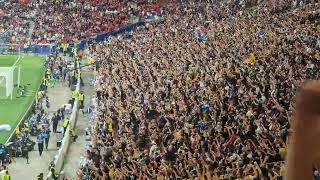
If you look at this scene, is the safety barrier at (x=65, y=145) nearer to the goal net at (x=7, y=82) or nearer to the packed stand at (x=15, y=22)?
the goal net at (x=7, y=82)

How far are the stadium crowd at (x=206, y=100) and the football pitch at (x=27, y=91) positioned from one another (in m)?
3.95

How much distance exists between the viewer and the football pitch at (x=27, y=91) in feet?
83.9

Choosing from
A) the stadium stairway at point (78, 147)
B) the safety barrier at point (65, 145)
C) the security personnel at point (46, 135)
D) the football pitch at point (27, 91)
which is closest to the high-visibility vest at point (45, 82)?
the football pitch at point (27, 91)

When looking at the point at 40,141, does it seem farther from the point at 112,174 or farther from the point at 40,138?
the point at 112,174

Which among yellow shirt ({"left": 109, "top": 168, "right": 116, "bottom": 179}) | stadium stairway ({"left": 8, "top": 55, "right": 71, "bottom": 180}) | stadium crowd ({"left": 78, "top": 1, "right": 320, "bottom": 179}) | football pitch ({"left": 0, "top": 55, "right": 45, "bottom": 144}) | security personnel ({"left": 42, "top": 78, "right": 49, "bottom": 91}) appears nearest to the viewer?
stadium crowd ({"left": 78, "top": 1, "right": 320, "bottom": 179})

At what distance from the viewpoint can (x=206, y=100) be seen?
17.4m

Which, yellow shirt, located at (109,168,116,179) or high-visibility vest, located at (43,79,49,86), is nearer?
yellow shirt, located at (109,168,116,179)

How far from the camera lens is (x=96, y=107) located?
77.3 ft

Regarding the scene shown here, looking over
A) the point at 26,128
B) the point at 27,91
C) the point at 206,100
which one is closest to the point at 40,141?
the point at 26,128

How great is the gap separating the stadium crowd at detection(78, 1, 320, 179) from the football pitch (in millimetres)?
3953

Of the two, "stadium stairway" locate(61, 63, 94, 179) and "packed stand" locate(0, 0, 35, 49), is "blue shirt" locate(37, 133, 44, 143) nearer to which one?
"stadium stairway" locate(61, 63, 94, 179)

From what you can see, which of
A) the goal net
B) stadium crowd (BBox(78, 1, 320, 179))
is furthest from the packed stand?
stadium crowd (BBox(78, 1, 320, 179))

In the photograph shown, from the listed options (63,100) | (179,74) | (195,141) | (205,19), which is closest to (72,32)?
(205,19)

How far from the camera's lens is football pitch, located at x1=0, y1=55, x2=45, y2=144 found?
25562 mm
